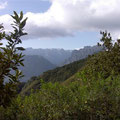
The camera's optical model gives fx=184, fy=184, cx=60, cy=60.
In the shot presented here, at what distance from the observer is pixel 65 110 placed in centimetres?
537

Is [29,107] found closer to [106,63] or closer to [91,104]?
[91,104]

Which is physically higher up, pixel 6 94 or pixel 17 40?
Answer: pixel 17 40

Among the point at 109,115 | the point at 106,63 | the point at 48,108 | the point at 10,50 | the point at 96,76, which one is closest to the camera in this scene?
the point at 10,50

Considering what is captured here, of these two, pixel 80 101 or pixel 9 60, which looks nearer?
pixel 9 60

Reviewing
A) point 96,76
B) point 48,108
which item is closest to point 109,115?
point 96,76

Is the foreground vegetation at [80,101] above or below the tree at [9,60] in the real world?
below

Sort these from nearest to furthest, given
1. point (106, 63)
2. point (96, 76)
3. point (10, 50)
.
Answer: point (10, 50) → point (96, 76) → point (106, 63)

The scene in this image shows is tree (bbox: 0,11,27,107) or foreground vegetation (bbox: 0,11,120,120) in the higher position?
tree (bbox: 0,11,27,107)

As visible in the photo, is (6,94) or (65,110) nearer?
(6,94)

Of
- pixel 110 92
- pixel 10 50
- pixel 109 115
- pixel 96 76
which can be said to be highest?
pixel 10 50

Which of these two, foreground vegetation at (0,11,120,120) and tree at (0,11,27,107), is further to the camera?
foreground vegetation at (0,11,120,120)

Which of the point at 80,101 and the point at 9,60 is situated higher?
the point at 9,60

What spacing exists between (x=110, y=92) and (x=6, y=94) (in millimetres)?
3106

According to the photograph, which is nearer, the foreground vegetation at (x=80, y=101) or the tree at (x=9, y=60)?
the tree at (x=9, y=60)
